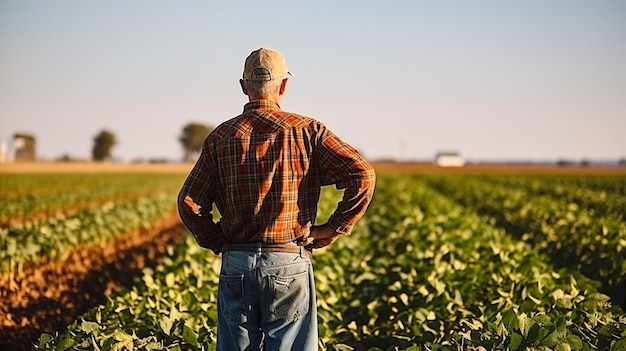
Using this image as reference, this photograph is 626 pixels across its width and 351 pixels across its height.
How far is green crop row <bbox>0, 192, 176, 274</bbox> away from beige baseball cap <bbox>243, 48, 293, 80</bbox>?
19.8 feet

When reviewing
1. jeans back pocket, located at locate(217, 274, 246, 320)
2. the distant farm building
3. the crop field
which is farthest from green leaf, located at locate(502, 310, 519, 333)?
the distant farm building

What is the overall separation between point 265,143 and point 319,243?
64 centimetres

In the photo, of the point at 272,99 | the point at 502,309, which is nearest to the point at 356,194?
the point at 272,99

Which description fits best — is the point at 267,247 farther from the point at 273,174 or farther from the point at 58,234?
the point at 58,234

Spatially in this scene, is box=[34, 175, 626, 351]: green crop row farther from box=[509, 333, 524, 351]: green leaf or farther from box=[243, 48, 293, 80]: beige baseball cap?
box=[243, 48, 293, 80]: beige baseball cap

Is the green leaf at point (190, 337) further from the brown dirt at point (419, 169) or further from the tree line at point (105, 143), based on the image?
the tree line at point (105, 143)

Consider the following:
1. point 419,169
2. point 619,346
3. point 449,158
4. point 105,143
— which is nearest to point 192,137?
point 105,143

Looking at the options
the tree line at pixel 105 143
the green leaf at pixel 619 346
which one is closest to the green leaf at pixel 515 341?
the green leaf at pixel 619 346

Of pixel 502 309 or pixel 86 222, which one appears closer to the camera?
pixel 502 309

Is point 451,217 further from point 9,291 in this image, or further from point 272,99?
point 272,99

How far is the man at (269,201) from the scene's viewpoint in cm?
371

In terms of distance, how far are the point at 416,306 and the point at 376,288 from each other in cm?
188

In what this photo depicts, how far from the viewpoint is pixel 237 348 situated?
12.5 feet

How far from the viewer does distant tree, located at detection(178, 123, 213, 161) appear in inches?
6022
